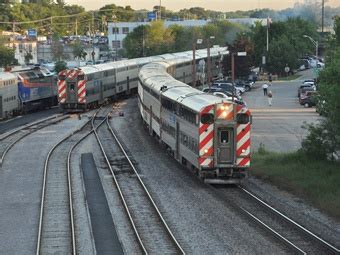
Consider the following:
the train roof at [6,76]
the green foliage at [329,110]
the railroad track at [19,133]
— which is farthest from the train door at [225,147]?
the train roof at [6,76]

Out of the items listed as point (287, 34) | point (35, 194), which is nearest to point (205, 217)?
point (35, 194)

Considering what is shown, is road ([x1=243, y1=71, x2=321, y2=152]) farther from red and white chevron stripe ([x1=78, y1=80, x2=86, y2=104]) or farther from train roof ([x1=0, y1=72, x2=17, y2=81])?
train roof ([x1=0, y1=72, x2=17, y2=81])

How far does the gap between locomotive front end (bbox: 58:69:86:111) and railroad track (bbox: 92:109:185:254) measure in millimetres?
19817

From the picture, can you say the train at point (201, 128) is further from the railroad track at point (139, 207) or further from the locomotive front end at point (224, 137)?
the railroad track at point (139, 207)

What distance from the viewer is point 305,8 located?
17638 cm

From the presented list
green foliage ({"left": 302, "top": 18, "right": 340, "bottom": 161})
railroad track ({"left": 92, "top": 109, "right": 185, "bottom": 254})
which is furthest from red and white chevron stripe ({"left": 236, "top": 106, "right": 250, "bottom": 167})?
railroad track ({"left": 92, "top": 109, "right": 185, "bottom": 254})

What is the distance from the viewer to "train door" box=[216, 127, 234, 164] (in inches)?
955

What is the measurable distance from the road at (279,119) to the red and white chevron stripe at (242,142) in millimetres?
7123

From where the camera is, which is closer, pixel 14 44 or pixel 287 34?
pixel 287 34

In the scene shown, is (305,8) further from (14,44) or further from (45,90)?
(45,90)

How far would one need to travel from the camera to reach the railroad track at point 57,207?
17.6 m

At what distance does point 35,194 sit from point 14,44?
116 metres

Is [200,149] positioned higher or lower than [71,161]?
higher

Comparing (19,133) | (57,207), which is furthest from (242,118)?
(19,133)
